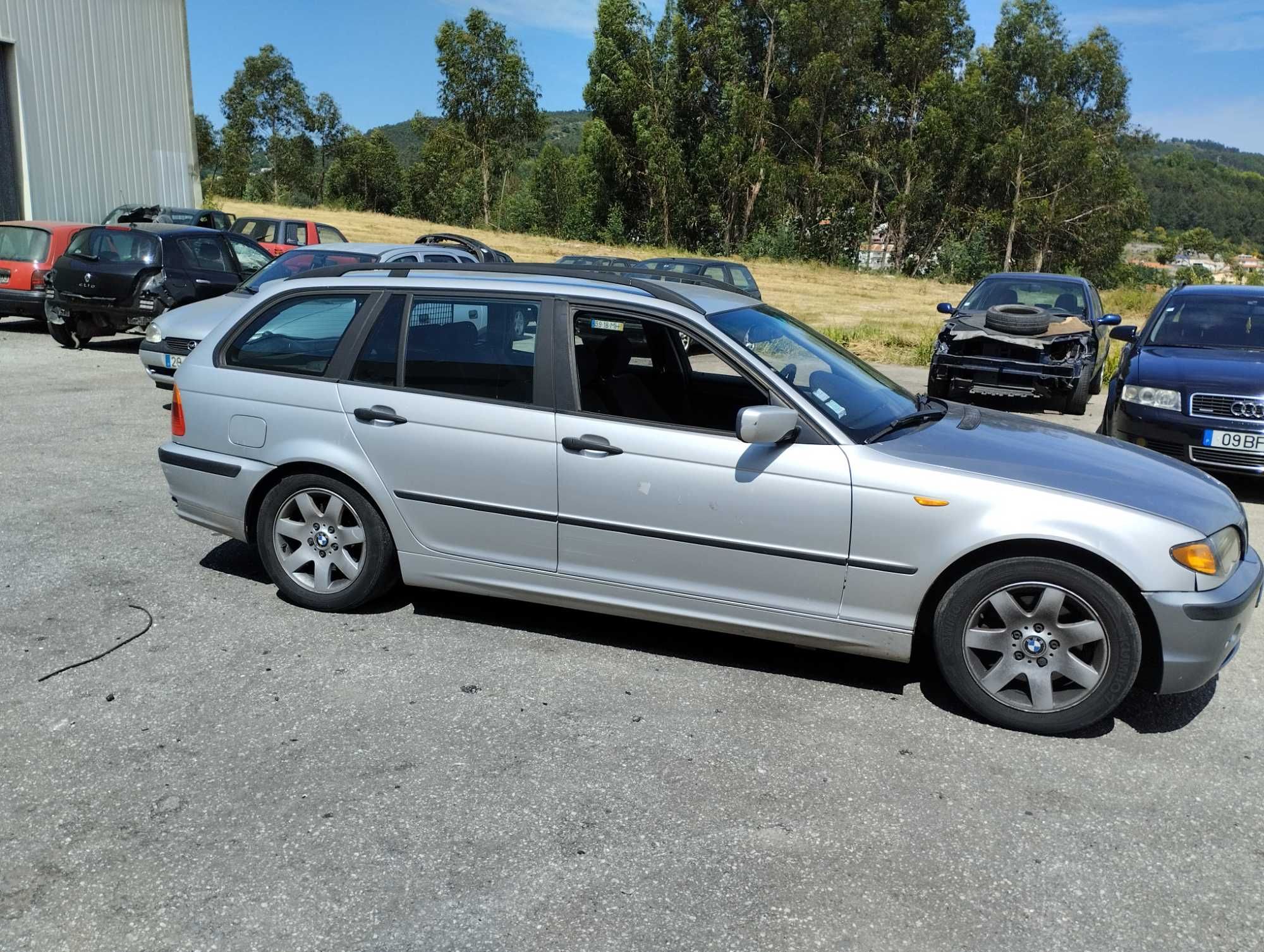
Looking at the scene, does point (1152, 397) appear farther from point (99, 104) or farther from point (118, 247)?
point (99, 104)

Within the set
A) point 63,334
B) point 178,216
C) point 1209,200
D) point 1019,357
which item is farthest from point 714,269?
point 1209,200

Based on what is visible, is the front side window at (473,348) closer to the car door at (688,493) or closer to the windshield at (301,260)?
the car door at (688,493)

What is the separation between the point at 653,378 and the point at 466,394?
84 centimetres

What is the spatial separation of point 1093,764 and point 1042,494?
3.24 ft

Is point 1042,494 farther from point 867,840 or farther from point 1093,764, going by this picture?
point 867,840

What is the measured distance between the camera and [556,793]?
11.4ft

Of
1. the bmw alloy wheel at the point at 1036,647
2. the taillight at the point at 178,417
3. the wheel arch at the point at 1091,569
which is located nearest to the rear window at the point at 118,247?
the taillight at the point at 178,417

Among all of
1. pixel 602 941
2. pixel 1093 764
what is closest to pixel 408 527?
pixel 602 941

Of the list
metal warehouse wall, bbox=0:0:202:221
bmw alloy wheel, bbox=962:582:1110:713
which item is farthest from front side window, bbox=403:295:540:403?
metal warehouse wall, bbox=0:0:202:221

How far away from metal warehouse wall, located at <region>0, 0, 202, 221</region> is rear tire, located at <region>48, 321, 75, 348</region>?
385 inches

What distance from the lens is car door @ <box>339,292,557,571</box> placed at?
178 inches

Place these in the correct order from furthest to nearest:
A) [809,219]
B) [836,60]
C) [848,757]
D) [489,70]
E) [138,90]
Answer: [489,70]
[809,219]
[836,60]
[138,90]
[848,757]

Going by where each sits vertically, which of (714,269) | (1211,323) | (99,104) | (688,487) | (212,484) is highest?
(99,104)

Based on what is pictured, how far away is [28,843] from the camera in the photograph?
3.10m
